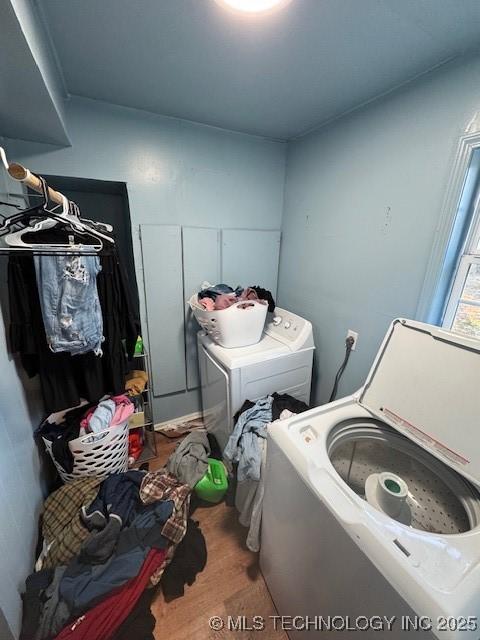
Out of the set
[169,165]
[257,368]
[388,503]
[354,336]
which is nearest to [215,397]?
[257,368]

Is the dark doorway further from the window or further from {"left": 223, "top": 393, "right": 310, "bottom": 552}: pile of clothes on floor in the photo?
the window

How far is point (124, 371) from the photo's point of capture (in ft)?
4.95

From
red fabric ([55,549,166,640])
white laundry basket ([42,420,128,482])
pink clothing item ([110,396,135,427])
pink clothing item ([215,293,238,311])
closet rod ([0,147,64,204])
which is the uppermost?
closet rod ([0,147,64,204])

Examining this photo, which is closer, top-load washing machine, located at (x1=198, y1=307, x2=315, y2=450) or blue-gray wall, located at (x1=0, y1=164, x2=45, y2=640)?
blue-gray wall, located at (x1=0, y1=164, x2=45, y2=640)

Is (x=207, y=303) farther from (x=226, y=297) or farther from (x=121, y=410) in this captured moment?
(x=121, y=410)

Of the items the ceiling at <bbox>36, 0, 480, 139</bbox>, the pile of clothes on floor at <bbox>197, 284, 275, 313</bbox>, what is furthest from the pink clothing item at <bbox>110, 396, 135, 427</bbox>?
the ceiling at <bbox>36, 0, 480, 139</bbox>

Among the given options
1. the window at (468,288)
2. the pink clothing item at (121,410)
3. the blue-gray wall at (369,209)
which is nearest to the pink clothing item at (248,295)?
the blue-gray wall at (369,209)

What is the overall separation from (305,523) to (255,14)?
6.15ft

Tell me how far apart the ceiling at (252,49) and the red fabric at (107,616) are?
89.8 inches

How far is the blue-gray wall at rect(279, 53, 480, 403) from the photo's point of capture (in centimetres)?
119

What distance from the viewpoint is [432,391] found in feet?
3.29

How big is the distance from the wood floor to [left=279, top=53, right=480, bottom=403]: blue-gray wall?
1151 millimetres

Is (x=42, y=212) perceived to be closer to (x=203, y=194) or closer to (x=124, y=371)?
(x=124, y=371)

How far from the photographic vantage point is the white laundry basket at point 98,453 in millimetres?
1369
